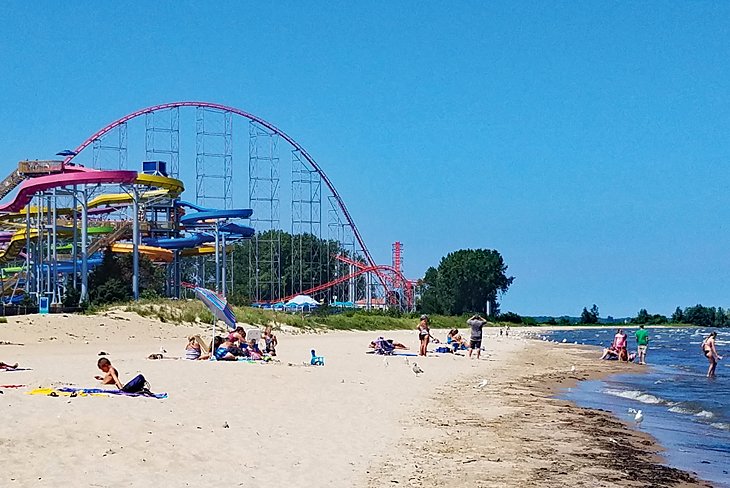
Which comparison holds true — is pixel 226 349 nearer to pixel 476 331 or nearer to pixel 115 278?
pixel 476 331

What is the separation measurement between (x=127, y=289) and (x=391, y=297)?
51164mm

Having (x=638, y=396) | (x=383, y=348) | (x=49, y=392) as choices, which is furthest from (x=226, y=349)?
(x=638, y=396)

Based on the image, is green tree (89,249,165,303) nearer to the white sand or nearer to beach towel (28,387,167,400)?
the white sand

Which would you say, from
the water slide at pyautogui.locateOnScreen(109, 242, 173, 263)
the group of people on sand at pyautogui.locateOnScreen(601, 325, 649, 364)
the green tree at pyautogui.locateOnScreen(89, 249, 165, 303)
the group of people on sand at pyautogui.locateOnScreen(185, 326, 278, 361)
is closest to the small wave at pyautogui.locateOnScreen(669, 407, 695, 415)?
the group of people on sand at pyautogui.locateOnScreen(185, 326, 278, 361)

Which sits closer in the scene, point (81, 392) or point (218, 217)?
point (81, 392)

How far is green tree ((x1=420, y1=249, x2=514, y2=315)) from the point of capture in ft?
355

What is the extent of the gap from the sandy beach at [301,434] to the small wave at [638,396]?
2.01 m

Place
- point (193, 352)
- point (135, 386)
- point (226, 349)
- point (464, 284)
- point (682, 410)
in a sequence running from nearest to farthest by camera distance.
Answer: point (135, 386)
point (682, 410)
point (193, 352)
point (226, 349)
point (464, 284)

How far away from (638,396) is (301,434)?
1142cm

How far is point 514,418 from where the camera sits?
1324cm

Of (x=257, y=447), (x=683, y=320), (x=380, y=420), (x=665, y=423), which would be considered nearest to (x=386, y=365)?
(x=665, y=423)

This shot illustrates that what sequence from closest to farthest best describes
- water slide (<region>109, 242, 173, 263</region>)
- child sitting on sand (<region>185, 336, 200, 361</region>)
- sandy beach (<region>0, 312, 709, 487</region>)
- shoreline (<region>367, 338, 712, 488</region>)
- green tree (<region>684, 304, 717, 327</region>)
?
sandy beach (<region>0, 312, 709, 487</region>) → shoreline (<region>367, 338, 712, 488</region>) → child sitting on sand (<region>185, 336, 200, 361</region>) → water slide (<region>109, 242, 173, 263</region>) → green tree (<region>684, 304, 717, 327</region>)

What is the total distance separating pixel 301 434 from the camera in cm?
998

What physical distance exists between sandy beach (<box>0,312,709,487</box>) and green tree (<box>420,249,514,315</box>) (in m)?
89.9
